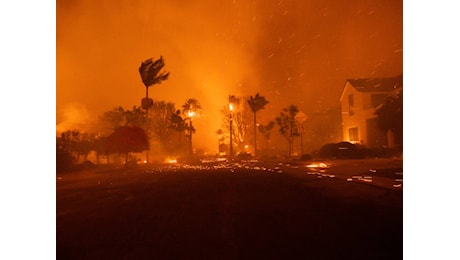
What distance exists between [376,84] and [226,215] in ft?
27.0

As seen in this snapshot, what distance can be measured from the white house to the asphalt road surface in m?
1.06

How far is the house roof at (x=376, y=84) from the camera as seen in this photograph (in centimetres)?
984

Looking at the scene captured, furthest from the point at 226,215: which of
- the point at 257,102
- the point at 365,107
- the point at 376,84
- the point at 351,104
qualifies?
the point at 365,107

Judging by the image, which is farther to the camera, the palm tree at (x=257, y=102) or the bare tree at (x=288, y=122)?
the bare tree at (x=288, y=122)

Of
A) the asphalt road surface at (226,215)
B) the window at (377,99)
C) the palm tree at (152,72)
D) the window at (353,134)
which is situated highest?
the palm tree at (152,72)

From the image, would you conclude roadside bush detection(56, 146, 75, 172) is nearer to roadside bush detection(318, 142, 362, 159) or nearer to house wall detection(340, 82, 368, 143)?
roadside bush detection(318, 142, 362, 159)

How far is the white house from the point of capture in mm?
9367

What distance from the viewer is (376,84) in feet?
36.9

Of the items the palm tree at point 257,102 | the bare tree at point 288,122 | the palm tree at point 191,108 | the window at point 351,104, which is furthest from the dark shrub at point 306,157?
the palm tree at point 191,108

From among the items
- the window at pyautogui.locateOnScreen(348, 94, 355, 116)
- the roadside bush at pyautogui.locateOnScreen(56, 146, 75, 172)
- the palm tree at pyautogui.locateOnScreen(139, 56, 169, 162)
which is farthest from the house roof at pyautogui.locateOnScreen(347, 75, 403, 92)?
the roadside bush at pyautogui.locateOnScreen(56, 146, 75, 172)

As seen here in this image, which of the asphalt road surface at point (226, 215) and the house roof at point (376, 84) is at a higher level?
the house roof at point (376, 84)

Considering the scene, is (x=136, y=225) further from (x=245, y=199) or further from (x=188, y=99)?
(x=188, y=99)

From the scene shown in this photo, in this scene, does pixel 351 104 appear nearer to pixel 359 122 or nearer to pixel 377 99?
pixel 377 99

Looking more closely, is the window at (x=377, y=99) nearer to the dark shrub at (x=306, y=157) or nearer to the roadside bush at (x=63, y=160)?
the dark shrub at (x=306, y=157)
